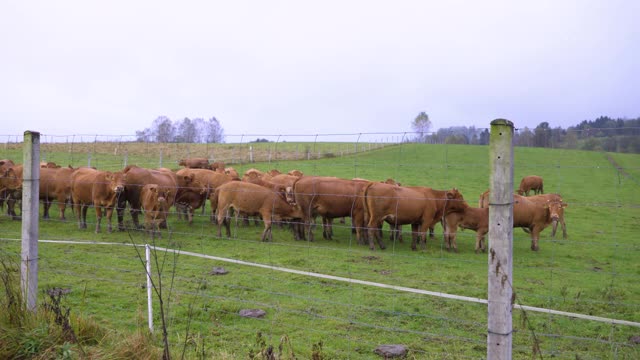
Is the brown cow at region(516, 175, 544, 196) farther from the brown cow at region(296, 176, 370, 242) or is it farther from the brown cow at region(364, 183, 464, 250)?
the brown cow at region(296, 176, 370, 242)

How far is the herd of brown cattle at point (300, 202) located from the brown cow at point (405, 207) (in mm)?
25

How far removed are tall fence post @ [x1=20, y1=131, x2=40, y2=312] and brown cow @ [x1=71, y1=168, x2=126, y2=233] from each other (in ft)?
31.5

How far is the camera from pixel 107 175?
15430 millimetres

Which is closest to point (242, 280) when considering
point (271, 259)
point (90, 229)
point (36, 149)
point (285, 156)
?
point (271, 259)

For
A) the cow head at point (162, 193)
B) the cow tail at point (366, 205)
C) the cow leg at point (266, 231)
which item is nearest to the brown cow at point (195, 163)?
the cow head at point (162, 193)

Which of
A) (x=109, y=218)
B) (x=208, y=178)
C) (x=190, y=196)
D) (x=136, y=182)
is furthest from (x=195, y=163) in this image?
(x=109, y=218)

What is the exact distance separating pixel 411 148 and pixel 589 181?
559 inches

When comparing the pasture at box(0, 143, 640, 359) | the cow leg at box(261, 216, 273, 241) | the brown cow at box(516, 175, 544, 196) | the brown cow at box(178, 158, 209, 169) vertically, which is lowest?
the pasture at box(0, 143, 640, 359)

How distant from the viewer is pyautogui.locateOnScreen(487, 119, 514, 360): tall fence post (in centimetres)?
317

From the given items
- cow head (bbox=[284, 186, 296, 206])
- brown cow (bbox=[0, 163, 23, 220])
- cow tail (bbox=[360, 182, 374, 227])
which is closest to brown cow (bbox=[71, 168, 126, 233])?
brown cow (bbox=[0, 163, 23, 220])

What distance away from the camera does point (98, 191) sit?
15242 millimetres

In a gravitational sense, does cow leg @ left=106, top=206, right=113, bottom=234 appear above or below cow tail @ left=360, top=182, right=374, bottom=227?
below

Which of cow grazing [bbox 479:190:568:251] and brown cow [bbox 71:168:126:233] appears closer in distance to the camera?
cow grazing [bbox 479:190:568:251]

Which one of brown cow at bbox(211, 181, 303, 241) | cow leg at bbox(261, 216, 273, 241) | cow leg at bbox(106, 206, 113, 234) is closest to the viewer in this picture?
→ cow leg at bbox(261, 216, 273, 241)
